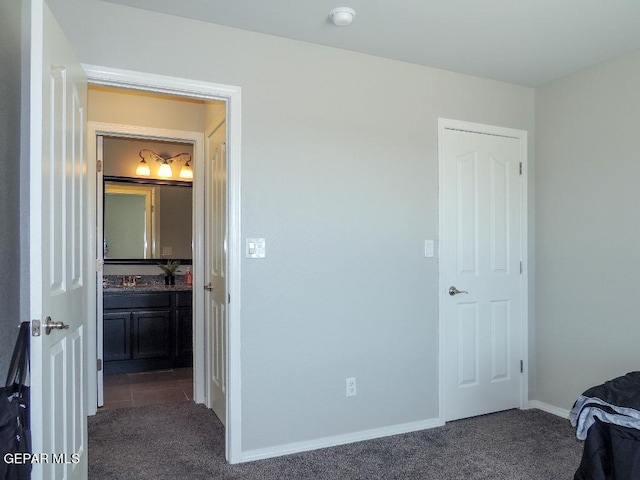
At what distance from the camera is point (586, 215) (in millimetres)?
3266

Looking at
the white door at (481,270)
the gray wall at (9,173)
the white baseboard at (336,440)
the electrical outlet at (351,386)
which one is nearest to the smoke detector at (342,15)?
the white door at (481,270)

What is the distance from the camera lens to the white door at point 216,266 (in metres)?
3.16

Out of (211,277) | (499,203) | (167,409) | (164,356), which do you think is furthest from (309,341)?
(164,356)

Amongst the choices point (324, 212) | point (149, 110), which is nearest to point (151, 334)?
point (149, 110)

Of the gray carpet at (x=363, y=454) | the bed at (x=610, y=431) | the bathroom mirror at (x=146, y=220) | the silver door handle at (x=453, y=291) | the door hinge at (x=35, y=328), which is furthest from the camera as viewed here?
the bathroom mirror at (x=146, y=220)

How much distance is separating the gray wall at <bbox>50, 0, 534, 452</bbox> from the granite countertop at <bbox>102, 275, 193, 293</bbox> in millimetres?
2263

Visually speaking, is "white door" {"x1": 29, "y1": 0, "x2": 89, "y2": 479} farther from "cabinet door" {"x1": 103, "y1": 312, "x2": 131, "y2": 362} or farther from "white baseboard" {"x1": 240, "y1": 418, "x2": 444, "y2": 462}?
"cabinet door" {"x1": 103, "y1": 312, "x2": 131, "y2": 362}

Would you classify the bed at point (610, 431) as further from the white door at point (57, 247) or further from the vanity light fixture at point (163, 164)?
the vanity light fixture at point (163, 164)

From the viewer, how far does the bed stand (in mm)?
1702

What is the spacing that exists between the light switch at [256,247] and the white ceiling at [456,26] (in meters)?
1.21

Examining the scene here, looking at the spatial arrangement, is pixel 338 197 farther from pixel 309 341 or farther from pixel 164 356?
pixel 164 356

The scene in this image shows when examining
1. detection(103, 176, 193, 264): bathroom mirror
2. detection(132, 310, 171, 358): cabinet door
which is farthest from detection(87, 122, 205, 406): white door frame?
detection(103, 176, 193, 264): bathroom mirror

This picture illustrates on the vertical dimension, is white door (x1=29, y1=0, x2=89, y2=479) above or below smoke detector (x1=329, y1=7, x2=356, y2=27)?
below

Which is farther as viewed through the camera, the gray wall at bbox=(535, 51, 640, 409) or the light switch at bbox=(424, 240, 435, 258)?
the light switch at bbox=(424, 240, 435, 258)
